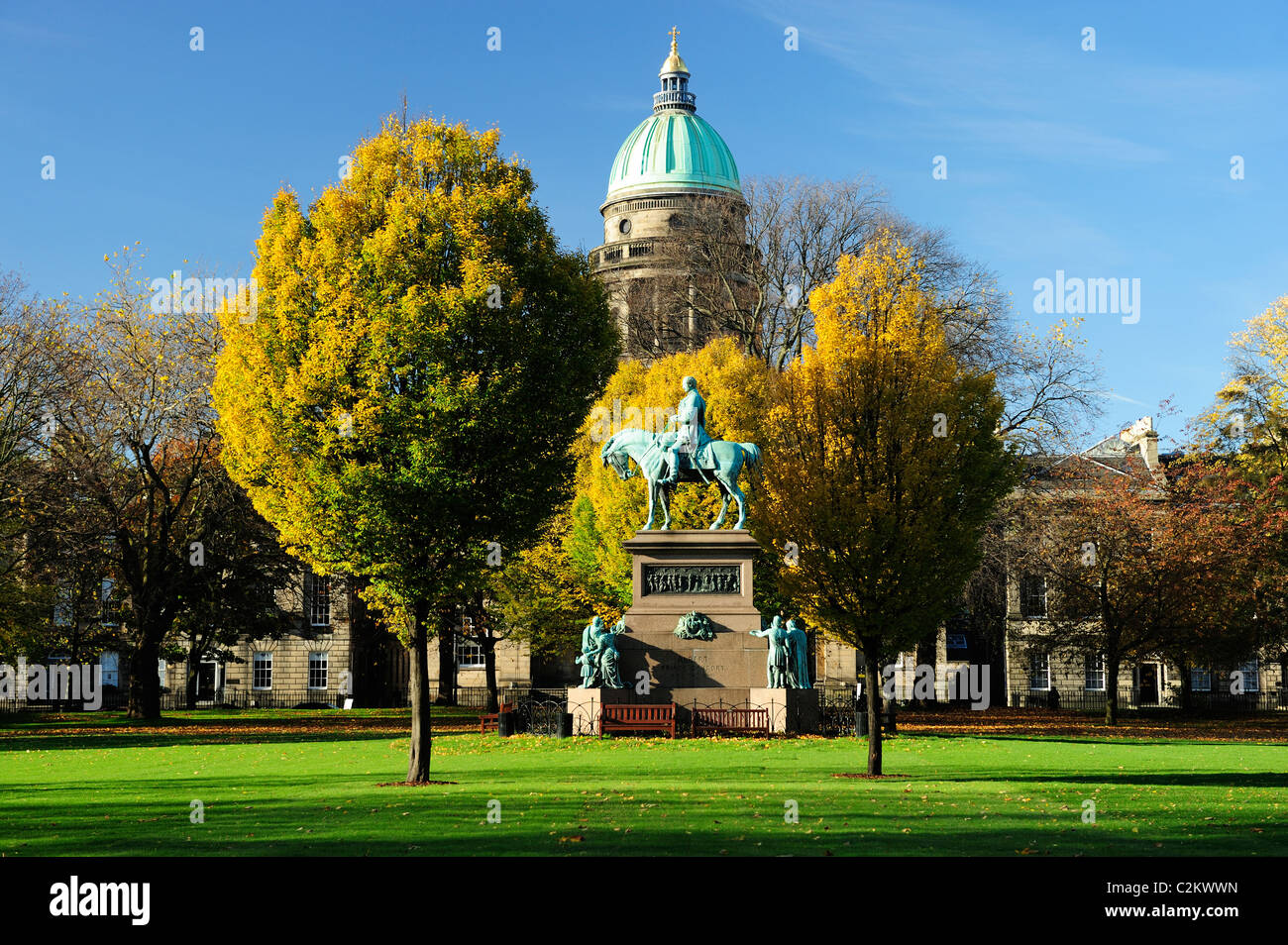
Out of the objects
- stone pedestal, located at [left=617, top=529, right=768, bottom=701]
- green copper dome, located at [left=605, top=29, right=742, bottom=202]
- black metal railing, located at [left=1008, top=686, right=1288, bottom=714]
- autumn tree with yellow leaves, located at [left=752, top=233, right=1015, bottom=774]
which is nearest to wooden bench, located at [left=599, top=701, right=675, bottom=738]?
stone pedestal, located at [left=617, top=529, right=768, bottom=701]

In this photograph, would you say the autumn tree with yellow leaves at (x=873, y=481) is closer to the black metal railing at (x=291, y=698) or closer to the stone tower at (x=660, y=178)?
the black metal railing at (x=291, y=698)

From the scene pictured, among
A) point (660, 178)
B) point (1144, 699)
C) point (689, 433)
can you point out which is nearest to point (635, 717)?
point (689, 433)

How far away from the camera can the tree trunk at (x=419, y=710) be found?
67.7ft

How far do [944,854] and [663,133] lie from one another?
80.5 m

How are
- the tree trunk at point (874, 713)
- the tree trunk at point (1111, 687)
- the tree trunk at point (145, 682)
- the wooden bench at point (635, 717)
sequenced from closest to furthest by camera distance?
the tree trunk at point (874, 713), the wooden bench at point (635, 717), the tree trunk at point (145, 682), the tree trunk at point (1111, 687)

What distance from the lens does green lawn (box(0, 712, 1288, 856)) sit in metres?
13.6

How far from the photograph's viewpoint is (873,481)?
2148 centimetres

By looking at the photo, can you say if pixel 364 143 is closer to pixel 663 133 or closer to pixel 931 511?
pixel 931 511

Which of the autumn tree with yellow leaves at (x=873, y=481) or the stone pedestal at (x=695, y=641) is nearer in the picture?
the autumn tree with yellow leaves at (x=873, y=481)

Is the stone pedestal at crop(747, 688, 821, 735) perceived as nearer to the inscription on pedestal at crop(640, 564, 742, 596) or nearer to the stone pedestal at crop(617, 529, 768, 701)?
the stone pedestal at crop(617, 529, 768, 701)

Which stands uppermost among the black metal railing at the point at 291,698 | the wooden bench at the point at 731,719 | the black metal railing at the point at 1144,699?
the wooden bench at the point at 731,719

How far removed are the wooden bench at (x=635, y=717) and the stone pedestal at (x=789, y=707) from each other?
2345 millimetres

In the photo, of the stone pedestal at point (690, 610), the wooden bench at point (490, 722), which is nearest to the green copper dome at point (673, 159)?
the wooden bench at point (490, 722)
